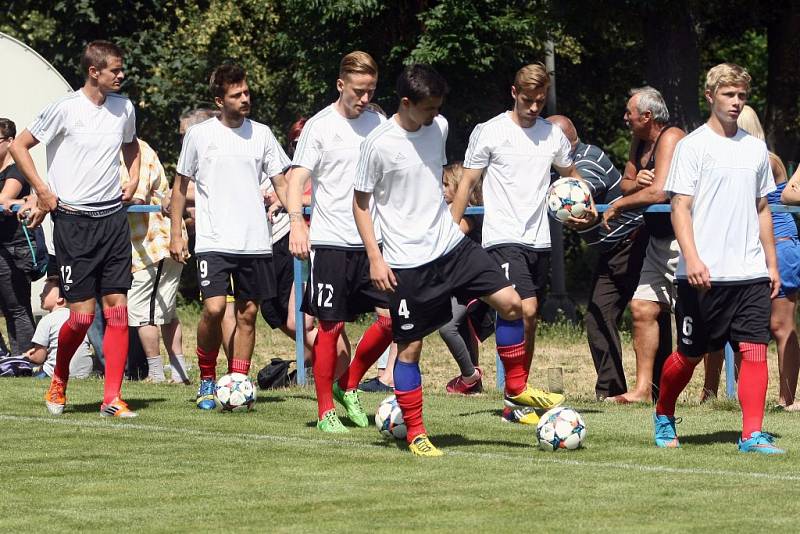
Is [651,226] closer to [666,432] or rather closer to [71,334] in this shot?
[666,432]

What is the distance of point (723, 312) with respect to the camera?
27.3 ft

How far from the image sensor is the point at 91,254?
1012 centimetres

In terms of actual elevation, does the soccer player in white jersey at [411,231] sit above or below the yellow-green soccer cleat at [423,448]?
above

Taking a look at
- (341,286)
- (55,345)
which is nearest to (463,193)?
(341,286)

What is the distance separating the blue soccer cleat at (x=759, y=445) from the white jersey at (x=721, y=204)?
34.0 inches

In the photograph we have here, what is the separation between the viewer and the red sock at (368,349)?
9438 millimetres

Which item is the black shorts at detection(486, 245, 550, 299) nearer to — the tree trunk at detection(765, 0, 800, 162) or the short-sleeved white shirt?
the short-sleeved white shirt

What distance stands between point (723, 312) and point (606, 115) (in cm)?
2350

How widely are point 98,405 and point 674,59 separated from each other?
38.1 feet

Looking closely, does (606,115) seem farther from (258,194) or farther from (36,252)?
(258,194)

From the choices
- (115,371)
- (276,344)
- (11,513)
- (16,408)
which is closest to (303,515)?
(11,513)

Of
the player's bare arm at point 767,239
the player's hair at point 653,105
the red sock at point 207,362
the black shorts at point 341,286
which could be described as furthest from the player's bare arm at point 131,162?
the player's bare arm at point 767,239

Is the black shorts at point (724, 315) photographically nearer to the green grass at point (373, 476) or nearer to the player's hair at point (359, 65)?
the green grass at point (373, 476)

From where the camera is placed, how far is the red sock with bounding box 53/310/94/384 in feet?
33.5
